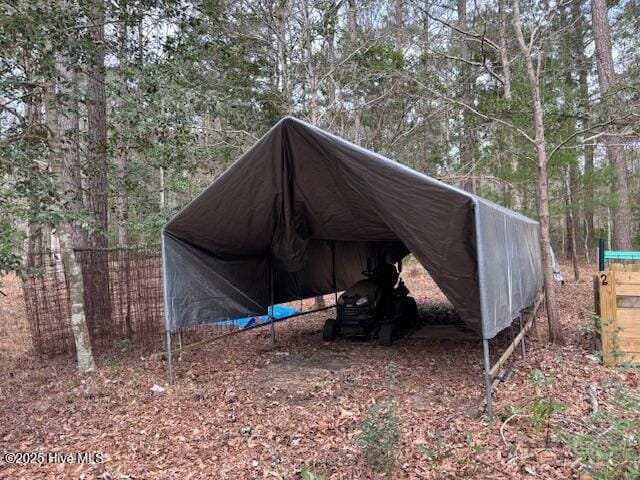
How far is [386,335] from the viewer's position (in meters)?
6.64

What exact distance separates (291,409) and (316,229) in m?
2.71

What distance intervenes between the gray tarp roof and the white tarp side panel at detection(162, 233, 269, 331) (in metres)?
0.01

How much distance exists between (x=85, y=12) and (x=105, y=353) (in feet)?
13.9

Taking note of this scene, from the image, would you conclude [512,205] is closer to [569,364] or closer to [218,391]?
[569,364]

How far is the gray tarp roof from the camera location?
397cm

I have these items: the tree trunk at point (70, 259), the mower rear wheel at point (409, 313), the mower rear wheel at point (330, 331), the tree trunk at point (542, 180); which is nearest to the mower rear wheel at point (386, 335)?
the mower rear wheel at point (330, 331)

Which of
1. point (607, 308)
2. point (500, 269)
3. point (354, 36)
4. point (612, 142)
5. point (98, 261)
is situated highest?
point (354, 36)

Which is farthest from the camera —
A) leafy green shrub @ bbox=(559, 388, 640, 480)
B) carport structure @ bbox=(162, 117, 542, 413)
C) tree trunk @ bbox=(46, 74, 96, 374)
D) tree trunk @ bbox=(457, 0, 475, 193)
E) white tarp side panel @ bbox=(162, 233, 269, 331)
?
tree trunk @ bbox=(457, 0, 475, 193)

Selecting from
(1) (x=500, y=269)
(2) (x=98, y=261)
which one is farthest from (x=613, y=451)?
(2) (x=98, y=261)

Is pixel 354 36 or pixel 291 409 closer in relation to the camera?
pixel 291 409

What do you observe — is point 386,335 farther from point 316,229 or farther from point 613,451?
point 613,451

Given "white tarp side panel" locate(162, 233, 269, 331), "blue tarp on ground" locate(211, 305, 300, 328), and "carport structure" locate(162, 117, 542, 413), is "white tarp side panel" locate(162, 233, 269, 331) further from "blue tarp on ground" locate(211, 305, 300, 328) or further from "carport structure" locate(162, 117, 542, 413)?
"blue tarp on ground" locate(211, 305, 300, 328)

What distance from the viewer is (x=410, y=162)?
13234mm

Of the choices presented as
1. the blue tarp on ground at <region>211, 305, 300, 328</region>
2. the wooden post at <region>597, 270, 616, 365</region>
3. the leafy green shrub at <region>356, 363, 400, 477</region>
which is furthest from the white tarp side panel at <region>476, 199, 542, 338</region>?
the blue tarp on ground at <region>211, 305, 300, 328</region>
